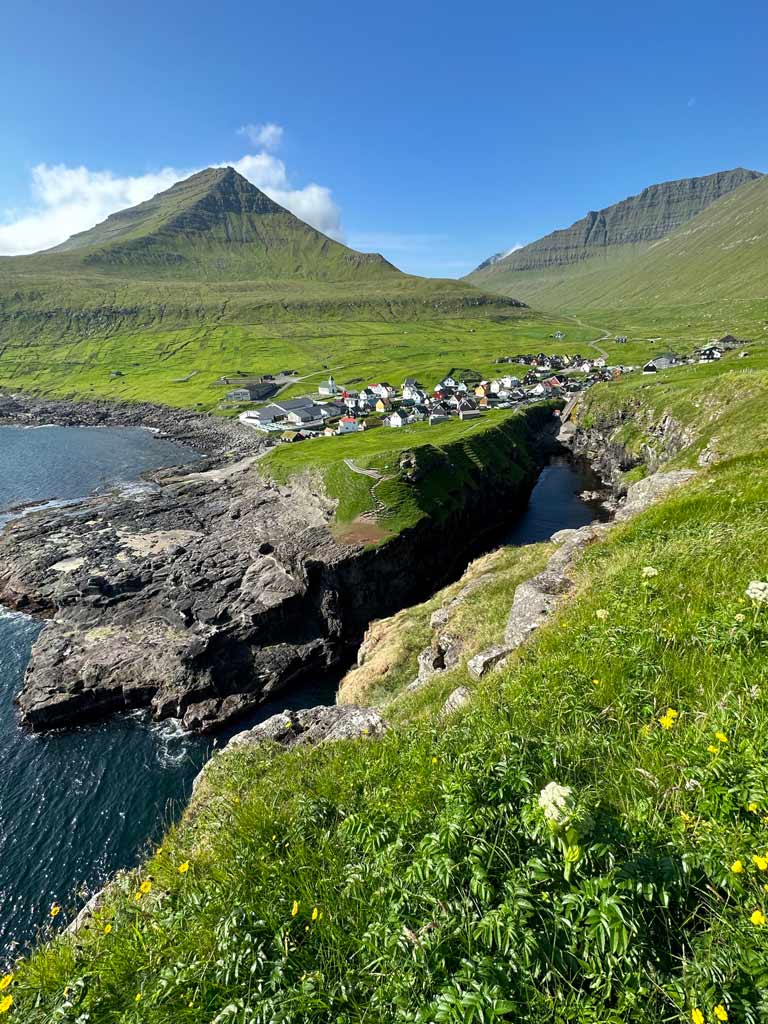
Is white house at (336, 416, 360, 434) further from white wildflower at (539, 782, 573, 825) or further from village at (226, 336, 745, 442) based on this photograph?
white wildflower at (539, 782, 573, 825)

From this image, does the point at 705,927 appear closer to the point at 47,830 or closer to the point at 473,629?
the point at 473,629

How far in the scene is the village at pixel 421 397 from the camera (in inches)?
4678

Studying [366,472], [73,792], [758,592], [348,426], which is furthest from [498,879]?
[348,426]

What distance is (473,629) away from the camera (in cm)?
2023

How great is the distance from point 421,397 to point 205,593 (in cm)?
10464

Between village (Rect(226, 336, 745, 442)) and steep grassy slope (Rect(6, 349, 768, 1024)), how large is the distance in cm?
10268

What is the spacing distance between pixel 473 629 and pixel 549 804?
1628cm

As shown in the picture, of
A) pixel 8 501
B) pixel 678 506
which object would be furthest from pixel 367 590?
pixel 8 501

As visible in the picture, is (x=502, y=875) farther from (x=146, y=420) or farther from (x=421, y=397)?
(x=146, y=420)

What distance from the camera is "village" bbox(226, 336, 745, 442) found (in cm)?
11881

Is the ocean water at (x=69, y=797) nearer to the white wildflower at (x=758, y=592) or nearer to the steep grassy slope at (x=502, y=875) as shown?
the steep grassy slope at (x=502, y=875)

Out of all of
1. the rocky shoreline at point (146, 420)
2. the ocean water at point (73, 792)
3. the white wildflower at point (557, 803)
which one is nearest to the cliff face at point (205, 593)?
the ocean water at point (73, 792)

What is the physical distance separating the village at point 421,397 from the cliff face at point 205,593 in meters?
50.9

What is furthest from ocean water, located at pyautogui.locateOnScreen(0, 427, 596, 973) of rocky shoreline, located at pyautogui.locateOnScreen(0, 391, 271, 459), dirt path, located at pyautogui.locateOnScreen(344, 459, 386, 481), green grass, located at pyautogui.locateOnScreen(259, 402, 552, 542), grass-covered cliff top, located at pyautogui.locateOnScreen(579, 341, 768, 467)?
rocky shoreline, located at pyautogui.locateOnScreen(0, 391, 271, 459)
